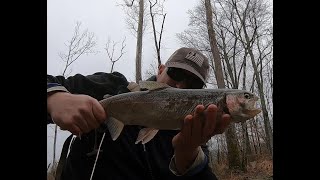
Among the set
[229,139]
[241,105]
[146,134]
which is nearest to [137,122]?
[146,134]

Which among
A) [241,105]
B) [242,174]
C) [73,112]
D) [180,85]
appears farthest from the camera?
[242,174]

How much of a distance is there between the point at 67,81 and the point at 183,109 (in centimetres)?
106

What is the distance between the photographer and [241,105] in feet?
8.43

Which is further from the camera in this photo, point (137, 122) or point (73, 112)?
point (137, 122)

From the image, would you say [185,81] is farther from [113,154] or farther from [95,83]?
[113,154]

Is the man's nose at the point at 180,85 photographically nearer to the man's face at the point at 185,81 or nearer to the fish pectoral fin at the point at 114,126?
the man's face at the point at 185,81

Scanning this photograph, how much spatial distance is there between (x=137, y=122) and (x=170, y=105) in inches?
11.4

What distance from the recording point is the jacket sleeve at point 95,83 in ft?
9.68

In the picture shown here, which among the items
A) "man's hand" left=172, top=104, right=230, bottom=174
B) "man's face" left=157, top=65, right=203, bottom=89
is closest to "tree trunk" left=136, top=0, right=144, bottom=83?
"man's face" left=157, top=65, right=203, bottom=89

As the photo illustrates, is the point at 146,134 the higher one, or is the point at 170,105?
the point at 170,105

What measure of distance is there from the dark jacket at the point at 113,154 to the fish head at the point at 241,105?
665 mm
